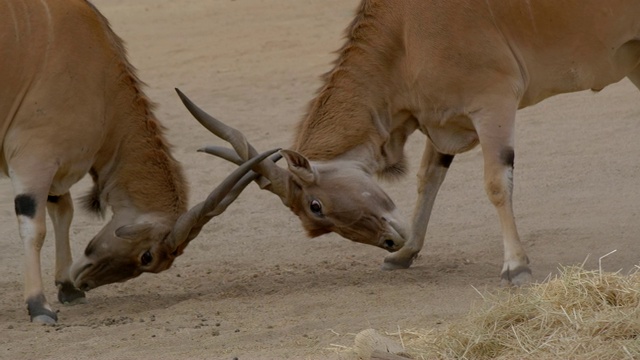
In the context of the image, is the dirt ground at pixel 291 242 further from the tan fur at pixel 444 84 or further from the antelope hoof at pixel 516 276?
the tan fur at pixel 444 84

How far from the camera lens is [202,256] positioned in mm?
9719

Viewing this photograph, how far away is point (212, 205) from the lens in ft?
26.6

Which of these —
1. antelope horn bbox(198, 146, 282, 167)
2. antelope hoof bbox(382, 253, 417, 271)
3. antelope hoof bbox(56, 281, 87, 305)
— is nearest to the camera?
antelope horn bbox(198, 146, 282, 167)

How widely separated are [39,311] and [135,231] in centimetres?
81

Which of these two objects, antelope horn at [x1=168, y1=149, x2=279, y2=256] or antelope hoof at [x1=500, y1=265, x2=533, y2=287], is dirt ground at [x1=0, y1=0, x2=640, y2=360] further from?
antelope horn at [x1=168, y1=149, x2=279, y2=256]

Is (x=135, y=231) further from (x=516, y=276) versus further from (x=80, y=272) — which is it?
(x=516, y=276)

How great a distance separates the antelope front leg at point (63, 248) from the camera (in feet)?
27.9

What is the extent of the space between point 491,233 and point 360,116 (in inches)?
71.7

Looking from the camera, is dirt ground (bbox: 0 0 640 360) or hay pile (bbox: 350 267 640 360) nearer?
hay pile (bbox: 350 267 640 360)

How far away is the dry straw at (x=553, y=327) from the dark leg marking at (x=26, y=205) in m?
2.60

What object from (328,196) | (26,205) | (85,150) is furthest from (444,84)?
(26,205)

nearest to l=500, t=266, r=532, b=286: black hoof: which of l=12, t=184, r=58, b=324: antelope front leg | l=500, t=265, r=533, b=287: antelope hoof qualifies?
l=500, t=265, r=533, b=287: antelope hoof

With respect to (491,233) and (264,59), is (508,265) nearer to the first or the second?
(491,233)

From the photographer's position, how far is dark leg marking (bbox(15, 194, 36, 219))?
7.85m
